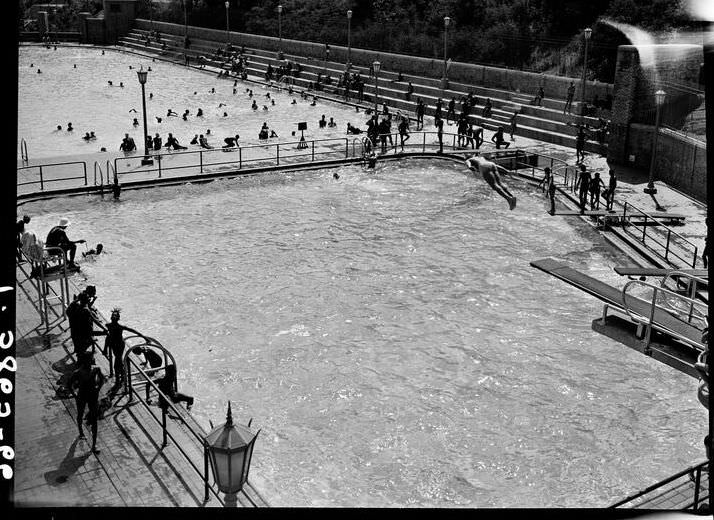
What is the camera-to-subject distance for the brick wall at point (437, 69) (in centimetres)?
3769

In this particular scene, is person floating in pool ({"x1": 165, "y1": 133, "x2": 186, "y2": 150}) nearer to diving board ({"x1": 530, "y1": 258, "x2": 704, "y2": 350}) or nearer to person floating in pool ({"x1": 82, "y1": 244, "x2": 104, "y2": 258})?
person floating in pool ({"x1": 82, "y1": 244, "x2": 104, "y2": 258})

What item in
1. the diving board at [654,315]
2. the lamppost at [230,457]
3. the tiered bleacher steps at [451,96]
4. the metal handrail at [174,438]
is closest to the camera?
the lamppost at [230,457]

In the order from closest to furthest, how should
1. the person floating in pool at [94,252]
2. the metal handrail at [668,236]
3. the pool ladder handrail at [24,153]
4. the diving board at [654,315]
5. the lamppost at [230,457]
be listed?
the lamppost at [230,457], the diving board at [654,315], the metal handrail at [668,236], the person floating in pool at [94,252], the pool ladder handrail at [24,153]

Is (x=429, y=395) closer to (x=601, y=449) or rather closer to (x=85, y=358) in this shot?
(x=601, y=449)

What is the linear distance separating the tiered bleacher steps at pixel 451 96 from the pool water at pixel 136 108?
8.50 ft

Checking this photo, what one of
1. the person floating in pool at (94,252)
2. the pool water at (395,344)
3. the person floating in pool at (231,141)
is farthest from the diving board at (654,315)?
the person floating in pool at (231,141)

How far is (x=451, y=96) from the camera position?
40.9 metres

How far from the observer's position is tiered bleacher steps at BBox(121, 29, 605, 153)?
3444 centimetres

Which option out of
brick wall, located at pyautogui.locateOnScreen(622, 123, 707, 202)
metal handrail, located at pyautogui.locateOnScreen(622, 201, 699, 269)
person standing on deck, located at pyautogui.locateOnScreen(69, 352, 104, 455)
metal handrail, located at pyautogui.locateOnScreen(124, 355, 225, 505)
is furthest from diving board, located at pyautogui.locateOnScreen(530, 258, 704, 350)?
brick wall, located at pyautogui.locateOnScreen(622, 123, 707, 202)

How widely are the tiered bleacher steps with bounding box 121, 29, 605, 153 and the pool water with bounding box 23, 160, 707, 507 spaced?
957cm

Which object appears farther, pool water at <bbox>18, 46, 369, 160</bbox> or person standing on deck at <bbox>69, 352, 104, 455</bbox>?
pool water at <bbox>18, 46, 369, 160</bbox>

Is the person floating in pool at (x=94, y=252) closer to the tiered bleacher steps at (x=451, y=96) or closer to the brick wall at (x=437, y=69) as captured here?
the tiered bleacher steps at (x=451, y=96)

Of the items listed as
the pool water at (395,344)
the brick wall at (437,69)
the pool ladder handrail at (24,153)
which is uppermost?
the brick wall at (437,69)

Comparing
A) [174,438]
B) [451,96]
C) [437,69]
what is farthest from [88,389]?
[437,69]
